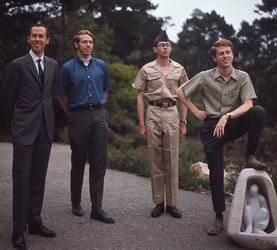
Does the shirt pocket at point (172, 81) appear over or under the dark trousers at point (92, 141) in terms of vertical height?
over

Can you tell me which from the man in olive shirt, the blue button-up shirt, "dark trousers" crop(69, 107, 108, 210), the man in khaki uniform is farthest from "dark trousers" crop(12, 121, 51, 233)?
the man in olive shirt

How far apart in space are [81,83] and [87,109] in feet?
1.06

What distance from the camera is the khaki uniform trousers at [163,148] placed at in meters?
4.68

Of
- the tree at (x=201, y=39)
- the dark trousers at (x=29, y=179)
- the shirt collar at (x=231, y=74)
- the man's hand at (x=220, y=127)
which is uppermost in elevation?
the tree at (x=201, y=39)

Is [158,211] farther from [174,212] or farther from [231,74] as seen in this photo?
[231,74]

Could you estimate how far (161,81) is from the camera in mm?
Result: 4695

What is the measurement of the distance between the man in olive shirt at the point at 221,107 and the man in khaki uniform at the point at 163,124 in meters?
0.58

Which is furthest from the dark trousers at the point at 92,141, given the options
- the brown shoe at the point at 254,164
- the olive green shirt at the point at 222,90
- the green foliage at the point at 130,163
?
the green foliage at the point at 130,163

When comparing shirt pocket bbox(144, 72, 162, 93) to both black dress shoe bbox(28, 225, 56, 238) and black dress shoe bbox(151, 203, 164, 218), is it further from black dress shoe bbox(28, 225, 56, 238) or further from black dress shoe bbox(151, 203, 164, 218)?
black dress shoe bbox(28, 225, 56, 238)

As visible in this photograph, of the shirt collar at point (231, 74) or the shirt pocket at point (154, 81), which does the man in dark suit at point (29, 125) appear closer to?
the shirt pocket at point (154, 81)

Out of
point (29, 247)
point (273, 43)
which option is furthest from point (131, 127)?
point (29, 247)

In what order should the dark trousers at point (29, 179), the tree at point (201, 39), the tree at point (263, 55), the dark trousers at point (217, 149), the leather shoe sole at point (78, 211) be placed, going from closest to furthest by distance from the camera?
the dark trousers at point (29, 179) → the dark trousers at point (217, 149) → the leather shoe sole at point (78, 211) → the tree at point (263, 55) → the tree at point (201, 39)

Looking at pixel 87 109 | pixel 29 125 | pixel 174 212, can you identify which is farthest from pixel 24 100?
pixel 174 212

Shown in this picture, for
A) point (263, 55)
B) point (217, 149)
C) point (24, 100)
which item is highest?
point (263, 55)
